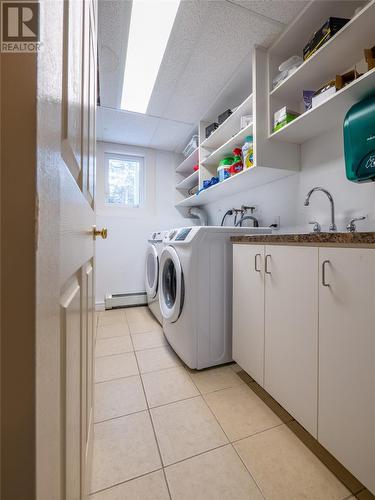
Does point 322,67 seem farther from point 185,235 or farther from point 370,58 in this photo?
point 185,235

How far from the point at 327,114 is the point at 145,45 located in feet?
4.19

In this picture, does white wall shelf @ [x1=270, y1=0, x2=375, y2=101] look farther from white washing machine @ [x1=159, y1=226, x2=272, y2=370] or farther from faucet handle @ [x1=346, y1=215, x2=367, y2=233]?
white washing machine @ [x1=159, y1=226, x2=272, y2=370]

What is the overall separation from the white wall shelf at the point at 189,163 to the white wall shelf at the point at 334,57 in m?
1.22

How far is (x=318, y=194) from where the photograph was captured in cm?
145

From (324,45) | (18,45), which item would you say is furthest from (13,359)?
(324,45)

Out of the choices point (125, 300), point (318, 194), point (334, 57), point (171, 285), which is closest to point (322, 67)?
point (334, 57)

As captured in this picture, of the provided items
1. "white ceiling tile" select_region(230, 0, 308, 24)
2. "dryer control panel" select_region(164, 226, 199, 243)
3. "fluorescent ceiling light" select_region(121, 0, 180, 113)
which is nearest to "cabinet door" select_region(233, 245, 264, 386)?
"dryer control panel" select_region(164, 226, 199, 243)

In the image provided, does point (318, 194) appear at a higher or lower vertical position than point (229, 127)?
lower

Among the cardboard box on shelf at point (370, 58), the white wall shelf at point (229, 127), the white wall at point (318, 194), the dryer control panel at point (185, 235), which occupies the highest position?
the white wall shelf at point (229, 127)

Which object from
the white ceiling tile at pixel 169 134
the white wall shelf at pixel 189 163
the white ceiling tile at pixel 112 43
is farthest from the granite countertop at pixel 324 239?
the white ceiling tile at pixel 169 134

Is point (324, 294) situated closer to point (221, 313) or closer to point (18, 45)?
point (221, 313)

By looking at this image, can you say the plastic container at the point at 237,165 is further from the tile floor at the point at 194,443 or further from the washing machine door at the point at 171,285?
the tile floor at the point at 194,443

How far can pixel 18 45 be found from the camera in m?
0.19

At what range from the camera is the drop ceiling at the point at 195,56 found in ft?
4.13
